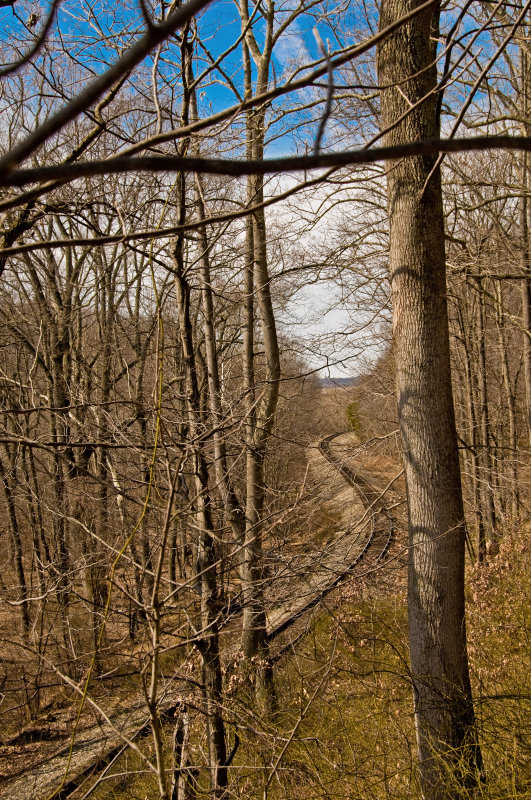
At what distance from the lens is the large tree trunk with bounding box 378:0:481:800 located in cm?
398

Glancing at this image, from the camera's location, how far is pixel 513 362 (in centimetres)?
1845

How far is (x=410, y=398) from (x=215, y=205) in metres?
4.12

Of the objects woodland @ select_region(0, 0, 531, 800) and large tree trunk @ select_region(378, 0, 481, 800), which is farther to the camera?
large tree trunk @ select_region(378, 0, 481, 800)

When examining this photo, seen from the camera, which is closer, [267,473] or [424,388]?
[424,388]

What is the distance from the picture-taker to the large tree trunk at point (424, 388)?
13.1 ft

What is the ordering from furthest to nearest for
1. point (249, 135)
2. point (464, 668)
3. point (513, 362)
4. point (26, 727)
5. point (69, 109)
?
point (513, 362) < point (26, 727) < point (249, 135) < point (464, 668) < point (69, 109)

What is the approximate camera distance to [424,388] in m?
4.20

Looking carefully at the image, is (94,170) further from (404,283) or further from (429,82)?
(429,82)

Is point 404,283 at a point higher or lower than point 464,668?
higher

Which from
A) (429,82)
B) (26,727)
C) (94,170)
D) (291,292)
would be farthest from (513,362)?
(94,170)

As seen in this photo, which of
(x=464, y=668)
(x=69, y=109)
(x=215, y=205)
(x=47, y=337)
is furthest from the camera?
(x=47, y=337)

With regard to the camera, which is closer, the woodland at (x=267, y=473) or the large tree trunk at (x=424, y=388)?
the woodland at (x=267, y=473)

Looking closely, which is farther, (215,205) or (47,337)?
(47,337)

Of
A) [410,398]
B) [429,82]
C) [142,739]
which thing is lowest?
[142,739]
